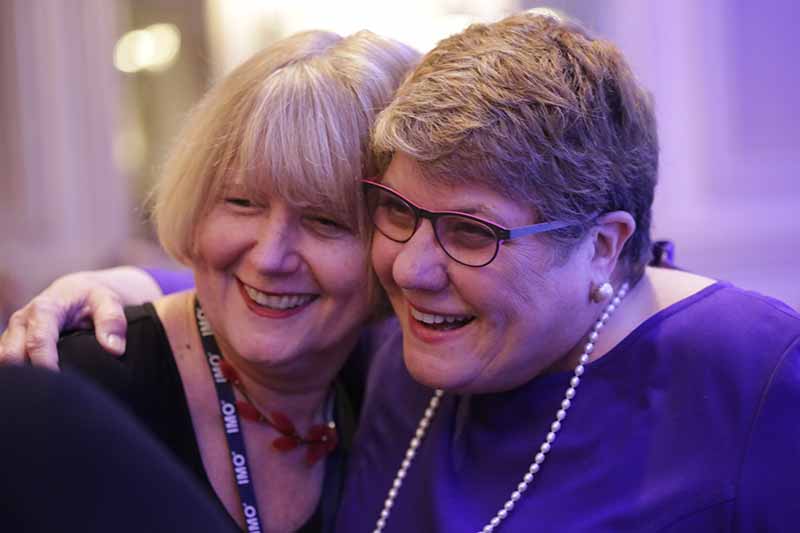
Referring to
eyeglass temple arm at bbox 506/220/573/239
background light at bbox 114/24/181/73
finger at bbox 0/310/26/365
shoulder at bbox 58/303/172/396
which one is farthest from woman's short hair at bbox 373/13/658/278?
background light at bbox 114/24/181/73

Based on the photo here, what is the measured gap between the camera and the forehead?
1.66 metres

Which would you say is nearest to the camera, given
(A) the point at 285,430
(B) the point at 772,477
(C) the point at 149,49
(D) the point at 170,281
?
(B) the point at 772,477

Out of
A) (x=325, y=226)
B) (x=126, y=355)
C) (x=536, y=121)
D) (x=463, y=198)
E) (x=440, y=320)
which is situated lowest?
(x=126, y=355)

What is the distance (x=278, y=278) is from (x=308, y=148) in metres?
0.27

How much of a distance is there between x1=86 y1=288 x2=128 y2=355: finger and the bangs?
0.37 m

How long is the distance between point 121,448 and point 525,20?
1.20 metres

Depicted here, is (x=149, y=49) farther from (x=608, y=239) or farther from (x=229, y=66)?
(x=608, y=239)

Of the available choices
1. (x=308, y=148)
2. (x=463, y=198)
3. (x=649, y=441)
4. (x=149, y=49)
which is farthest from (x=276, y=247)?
(x=149, y=49)

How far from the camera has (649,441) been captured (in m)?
1.69

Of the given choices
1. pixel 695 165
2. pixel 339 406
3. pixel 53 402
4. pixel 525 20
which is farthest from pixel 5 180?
pixel 53 402

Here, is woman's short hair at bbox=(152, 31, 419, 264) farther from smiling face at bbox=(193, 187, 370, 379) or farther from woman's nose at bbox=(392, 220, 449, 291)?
woman's nose at bbox=(392, 220, 449, 291)

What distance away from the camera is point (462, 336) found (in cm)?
176

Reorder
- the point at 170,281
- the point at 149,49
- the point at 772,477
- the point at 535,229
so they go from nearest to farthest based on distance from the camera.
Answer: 1. the point at 772,477
2. the point at 535,229
3. the point at 170,281
4. the point at 149,49

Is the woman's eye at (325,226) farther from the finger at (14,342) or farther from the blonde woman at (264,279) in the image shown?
the finger at (14,342)
